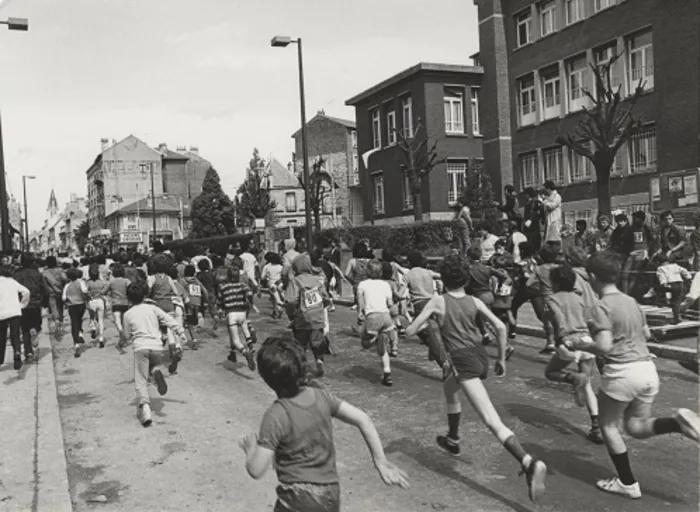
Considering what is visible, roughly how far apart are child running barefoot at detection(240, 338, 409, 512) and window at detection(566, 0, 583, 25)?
27.8 meters

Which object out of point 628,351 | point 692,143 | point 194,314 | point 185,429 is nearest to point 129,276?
point 194,314

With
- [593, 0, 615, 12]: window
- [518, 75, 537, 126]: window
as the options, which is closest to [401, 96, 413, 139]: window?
[518, 75, 537, 126]: window

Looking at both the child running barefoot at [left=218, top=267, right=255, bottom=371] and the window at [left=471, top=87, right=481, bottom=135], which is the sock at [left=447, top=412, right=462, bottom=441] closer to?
the child running barefoot at [left=218, top=267, right=255, bottom=371]

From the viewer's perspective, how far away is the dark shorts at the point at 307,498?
9.83 feet

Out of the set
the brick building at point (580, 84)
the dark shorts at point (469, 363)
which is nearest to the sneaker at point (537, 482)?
the dark shorts at point (469, 363)

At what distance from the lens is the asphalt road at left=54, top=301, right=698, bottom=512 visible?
4754 mm

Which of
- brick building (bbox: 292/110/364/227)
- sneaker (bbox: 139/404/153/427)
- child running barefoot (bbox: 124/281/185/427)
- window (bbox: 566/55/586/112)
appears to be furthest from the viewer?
brick building (bbox: 292/110/364/227)

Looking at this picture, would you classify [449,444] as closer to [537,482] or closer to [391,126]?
[537,482]

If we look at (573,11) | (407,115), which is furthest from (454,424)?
(407,115)

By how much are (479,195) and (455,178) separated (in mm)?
3390

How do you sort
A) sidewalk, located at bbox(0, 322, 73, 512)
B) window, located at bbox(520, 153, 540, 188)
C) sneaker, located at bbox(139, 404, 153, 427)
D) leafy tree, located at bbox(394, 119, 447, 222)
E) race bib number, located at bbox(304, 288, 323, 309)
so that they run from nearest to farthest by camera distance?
sidewalk, located at bbox(0, 322, 73, 512) → sneaker, located at bbox(139, 404, 153, 427) → race bib number, located at bbox(304, 288, 323, 309) → leafy tree, located at bbox(394, 119, 447, 222) → window, located at bbox(520, 153, 540, 188)

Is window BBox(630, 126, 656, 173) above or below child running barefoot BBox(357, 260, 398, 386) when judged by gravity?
above

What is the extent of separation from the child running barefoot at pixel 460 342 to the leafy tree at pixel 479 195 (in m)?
24.2

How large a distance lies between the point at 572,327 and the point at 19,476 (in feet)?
16.0
